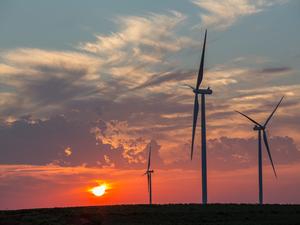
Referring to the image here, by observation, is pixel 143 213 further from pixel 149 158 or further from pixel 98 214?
pixel 149 158

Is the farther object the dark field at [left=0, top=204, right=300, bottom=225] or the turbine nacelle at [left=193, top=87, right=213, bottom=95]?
the turbine nacelle at [left=193, top=87, right=213, bottom=95]

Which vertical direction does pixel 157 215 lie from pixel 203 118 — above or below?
below

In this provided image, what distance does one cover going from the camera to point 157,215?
3895 inches

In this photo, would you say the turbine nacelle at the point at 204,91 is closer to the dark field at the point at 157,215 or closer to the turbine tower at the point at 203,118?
the turbine tower at the point at 203,118

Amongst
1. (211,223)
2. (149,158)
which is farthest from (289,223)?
(149,158)

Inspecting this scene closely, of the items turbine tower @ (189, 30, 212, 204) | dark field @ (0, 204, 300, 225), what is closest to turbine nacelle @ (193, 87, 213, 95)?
turbine tower @ (189, 30, 212, 204)

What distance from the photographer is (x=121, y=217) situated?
9638 centimetres

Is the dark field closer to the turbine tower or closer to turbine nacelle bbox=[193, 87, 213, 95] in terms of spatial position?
the turbine tower

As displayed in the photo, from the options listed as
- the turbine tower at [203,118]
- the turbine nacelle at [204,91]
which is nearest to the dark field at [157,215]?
the turbine tower at [203,118]

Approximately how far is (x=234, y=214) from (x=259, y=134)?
4165 cm

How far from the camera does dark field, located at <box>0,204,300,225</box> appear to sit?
91938 mm

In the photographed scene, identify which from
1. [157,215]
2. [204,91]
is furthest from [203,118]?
[157,215]

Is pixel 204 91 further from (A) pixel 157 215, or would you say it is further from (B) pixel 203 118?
(A) pixel 157 215

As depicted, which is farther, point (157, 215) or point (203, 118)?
point (203, 118)
